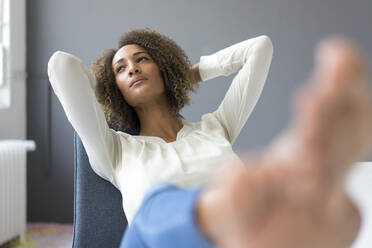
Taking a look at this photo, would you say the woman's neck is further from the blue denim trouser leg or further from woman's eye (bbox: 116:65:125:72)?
the blue denim trouser leg

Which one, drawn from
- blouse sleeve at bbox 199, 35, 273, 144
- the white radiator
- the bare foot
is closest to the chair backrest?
blouse sleeve at bbox 199, 35, 273, 144

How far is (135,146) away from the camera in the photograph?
4.76 ft

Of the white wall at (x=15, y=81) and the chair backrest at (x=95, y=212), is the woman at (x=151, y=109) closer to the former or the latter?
the chair backrest at (x=95, y=212)

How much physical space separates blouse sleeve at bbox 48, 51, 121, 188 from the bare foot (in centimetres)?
→ 88

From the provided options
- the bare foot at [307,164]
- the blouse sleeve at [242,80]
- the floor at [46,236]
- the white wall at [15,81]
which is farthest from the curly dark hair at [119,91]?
the white wall at [15,81]

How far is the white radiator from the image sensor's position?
2.71 m

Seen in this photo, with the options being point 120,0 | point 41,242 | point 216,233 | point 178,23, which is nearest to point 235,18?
point 178,23

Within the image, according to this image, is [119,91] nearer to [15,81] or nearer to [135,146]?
[135,146]

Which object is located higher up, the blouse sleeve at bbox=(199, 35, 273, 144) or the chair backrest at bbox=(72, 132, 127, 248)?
the blouse sleeve at bbox=(199, 35, 273, 144)

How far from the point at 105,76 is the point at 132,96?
0.18m

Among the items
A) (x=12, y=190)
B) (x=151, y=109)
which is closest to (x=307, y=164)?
(x=151, y=109)

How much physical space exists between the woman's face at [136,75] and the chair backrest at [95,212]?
0.24 m

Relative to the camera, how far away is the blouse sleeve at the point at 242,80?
1.64 m

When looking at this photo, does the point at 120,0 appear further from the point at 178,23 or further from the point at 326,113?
the point at 326,113
